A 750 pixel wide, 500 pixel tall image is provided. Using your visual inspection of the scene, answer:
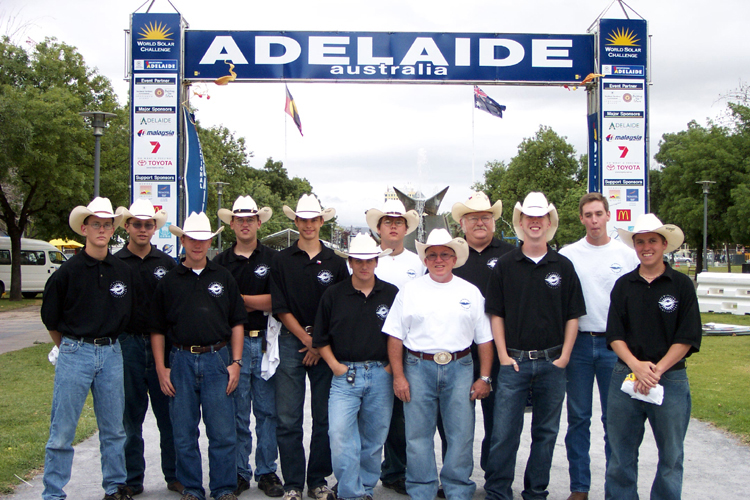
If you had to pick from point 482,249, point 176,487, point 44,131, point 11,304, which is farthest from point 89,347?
point 11,304

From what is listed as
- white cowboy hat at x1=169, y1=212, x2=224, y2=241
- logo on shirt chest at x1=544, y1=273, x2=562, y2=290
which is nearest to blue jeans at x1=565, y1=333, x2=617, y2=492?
logo on shirt chest at x1=544, y1=273, x2=562, y2=290

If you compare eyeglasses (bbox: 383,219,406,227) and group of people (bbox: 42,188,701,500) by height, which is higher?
eyeglasses (bbox: 383,219,406,227)

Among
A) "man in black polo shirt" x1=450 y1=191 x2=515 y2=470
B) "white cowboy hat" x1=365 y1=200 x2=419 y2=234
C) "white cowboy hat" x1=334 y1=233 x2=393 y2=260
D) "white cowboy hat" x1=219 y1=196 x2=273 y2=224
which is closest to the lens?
"white cowboy hat" x1=334 y1=233 x2=393 y2=260

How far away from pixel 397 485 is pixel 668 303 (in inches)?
102

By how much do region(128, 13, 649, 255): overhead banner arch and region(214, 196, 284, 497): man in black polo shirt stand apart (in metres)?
4.83

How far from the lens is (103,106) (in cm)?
2400

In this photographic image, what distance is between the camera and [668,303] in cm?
414

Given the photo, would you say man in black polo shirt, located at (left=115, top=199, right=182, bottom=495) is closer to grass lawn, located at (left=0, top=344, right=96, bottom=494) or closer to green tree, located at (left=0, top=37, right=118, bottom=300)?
grass lawn, located at (left=0, top=344, right=96, bottom=494)

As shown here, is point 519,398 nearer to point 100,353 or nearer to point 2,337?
point 100,353

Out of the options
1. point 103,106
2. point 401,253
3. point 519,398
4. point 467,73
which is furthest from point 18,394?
point 103,106

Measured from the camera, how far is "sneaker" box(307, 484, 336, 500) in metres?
4.84

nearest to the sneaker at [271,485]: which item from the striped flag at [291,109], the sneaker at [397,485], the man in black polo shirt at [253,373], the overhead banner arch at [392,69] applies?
the man in black polo shirt at [253,373]

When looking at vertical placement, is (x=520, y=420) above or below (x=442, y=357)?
below

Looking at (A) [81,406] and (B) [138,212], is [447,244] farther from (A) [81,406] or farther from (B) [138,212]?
(A) [81,406]
